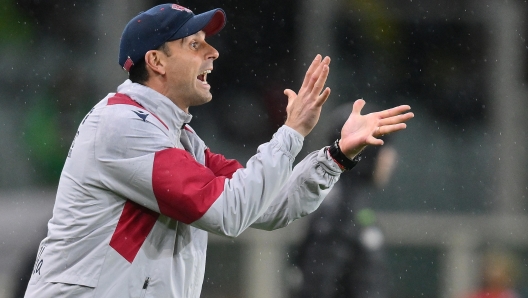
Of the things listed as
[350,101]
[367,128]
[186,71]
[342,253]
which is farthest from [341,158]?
[350,101]

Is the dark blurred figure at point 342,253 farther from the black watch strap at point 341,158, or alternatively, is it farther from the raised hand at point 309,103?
the raised hand at point 309,103

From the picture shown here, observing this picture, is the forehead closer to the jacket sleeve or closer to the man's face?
the man's face

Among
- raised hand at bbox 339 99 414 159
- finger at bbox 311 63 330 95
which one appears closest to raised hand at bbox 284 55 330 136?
finger at bbox 311 63 330 95

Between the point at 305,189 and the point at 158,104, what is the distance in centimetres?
54

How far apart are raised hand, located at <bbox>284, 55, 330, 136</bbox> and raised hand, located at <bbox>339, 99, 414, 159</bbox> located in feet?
0.55

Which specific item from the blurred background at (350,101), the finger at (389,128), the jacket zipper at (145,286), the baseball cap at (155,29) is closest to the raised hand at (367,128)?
the finger at (389,128)

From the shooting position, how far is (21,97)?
6270mm

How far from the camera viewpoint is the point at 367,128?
2.54 meters

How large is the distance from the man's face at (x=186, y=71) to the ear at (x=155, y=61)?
2 cm

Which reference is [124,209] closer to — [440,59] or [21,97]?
[21,97]

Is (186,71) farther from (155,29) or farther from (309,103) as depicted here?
(309,103)

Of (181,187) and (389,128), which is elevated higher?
(389,128)

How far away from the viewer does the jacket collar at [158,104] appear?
2.40m

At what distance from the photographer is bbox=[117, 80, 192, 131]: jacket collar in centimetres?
240
